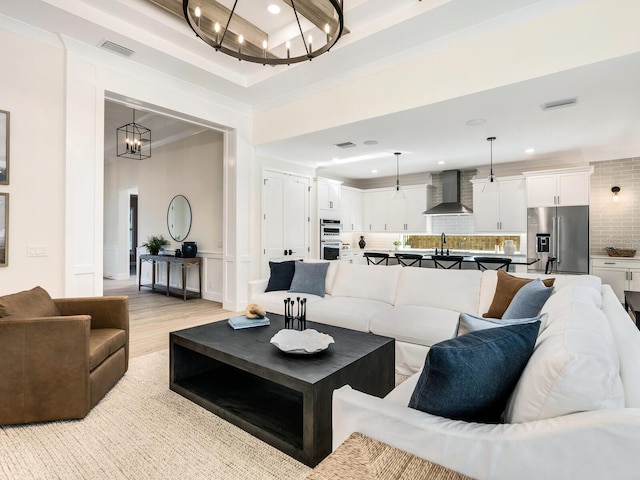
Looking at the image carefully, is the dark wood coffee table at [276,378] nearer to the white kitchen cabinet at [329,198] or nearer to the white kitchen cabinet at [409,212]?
the white kitchen cabinet at [329,198]

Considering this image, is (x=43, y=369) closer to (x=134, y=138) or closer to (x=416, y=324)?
(x=416, y=324)

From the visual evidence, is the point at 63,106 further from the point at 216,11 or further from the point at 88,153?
the point at 216,11

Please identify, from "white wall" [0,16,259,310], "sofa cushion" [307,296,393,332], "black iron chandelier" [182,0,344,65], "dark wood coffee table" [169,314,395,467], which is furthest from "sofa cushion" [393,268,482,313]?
"white wall" [0,16,259,310]

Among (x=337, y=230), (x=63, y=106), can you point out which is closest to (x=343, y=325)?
(x=63, y=106)

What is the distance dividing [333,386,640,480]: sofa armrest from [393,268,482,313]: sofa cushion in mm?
2368

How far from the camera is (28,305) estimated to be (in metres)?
2.36

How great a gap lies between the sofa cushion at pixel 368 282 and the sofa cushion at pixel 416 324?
46cm

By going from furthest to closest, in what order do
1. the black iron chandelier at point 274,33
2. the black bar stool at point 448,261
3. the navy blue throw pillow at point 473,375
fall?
the black bar stool at point 448,261 < the black iron chandelier at point 274,33 < the navy blue throw pillow at point 473,375

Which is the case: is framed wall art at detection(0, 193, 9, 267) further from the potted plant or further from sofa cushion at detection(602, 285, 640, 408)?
sofa cushion at detection(602, 285, 640, 408)

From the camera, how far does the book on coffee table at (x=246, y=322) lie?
278 cm

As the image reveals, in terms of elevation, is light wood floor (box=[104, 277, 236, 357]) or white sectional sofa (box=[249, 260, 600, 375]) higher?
white sectional sofa (box=[249, 260, 600, 375])

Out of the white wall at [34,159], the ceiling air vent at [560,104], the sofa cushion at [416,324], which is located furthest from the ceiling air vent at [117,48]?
the ceiling air vent at [560,104]

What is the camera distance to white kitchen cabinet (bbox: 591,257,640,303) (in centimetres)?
546

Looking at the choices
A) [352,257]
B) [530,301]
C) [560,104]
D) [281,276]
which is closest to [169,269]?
[281,276]
